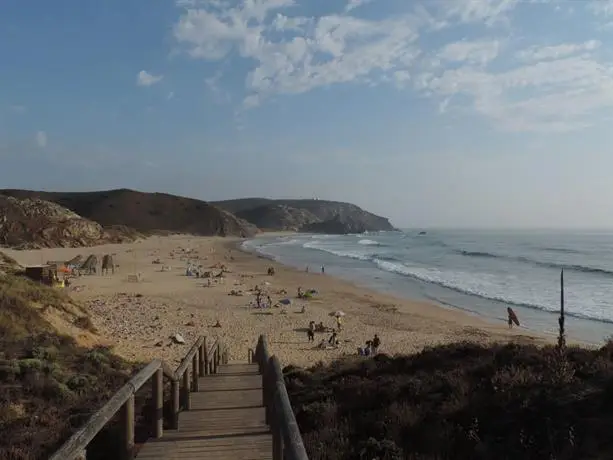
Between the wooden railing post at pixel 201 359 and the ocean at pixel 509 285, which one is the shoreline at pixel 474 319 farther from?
the wooden railing post at pixel 201 359

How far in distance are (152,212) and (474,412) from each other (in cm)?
12014

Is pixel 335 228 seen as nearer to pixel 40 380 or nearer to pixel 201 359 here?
pixel 201 359

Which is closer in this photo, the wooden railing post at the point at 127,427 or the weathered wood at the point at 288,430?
the weathered wood at the point at 288,430

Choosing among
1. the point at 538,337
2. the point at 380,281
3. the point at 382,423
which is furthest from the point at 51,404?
the point at 380,281

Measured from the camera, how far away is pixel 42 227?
189 feet

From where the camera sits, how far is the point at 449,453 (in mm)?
4328

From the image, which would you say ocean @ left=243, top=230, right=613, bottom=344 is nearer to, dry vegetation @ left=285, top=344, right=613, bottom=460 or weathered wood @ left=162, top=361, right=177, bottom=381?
dry vegetation @ left=285, top=344, right=613, bottom=460

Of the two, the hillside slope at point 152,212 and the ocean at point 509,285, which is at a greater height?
the hillside slope at point 152,212

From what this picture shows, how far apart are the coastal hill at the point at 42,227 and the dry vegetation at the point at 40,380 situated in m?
44.3

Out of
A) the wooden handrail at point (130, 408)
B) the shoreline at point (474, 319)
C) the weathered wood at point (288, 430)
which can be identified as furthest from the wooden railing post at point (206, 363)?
the shoreline at point (474, 319)

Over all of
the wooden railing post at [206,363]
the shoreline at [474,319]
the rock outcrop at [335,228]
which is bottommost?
the shoreline at [474,319]

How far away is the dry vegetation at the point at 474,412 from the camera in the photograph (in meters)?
4.20

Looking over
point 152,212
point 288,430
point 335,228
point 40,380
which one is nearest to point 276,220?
point 335,228

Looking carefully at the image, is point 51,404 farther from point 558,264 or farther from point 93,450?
point 558,264
